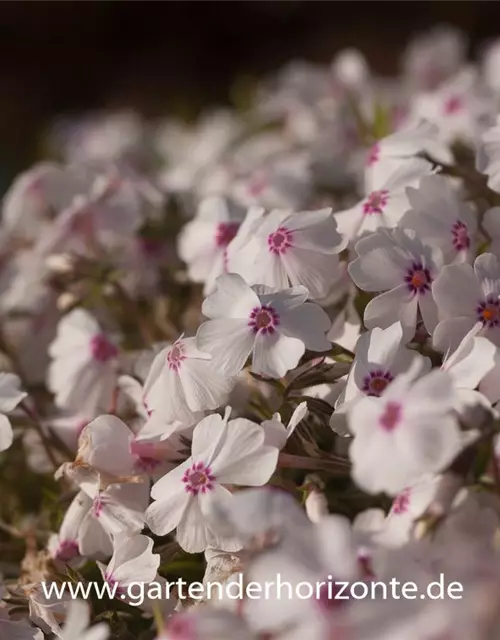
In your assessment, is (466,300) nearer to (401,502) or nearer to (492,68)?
(401,502)

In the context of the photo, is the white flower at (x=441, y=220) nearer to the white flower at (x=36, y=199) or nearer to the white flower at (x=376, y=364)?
the white flower at (x=376, y=364)

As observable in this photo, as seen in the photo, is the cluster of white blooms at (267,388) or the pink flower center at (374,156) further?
the pink flower center at (374,156)

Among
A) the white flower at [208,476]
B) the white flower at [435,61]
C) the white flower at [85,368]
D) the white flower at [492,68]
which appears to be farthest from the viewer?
the white flower at [435,61]

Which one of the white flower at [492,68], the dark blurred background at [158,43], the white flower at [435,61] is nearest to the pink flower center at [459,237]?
the white flower at [492,68]

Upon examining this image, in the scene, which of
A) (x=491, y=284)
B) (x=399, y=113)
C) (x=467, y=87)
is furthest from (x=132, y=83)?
(x=491, y=284)

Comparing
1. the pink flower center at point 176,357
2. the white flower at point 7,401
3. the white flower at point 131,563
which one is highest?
the pink flower center at point 176,357

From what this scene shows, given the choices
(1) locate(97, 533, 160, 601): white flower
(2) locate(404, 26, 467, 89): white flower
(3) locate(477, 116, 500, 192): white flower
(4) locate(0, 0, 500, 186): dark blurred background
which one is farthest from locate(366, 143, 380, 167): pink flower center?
(4) locate(0, 0, 500, 186): dark blurred background

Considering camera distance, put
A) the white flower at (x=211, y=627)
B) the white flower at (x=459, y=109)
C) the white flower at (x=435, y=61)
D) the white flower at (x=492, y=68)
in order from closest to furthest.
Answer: the white flower at (x=211, y=627), the white flower at (x=459, y=109), the white flower at (x=492, y=68), the white flower at (x=435, y=61)

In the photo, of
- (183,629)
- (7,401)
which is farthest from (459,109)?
(183,629)
